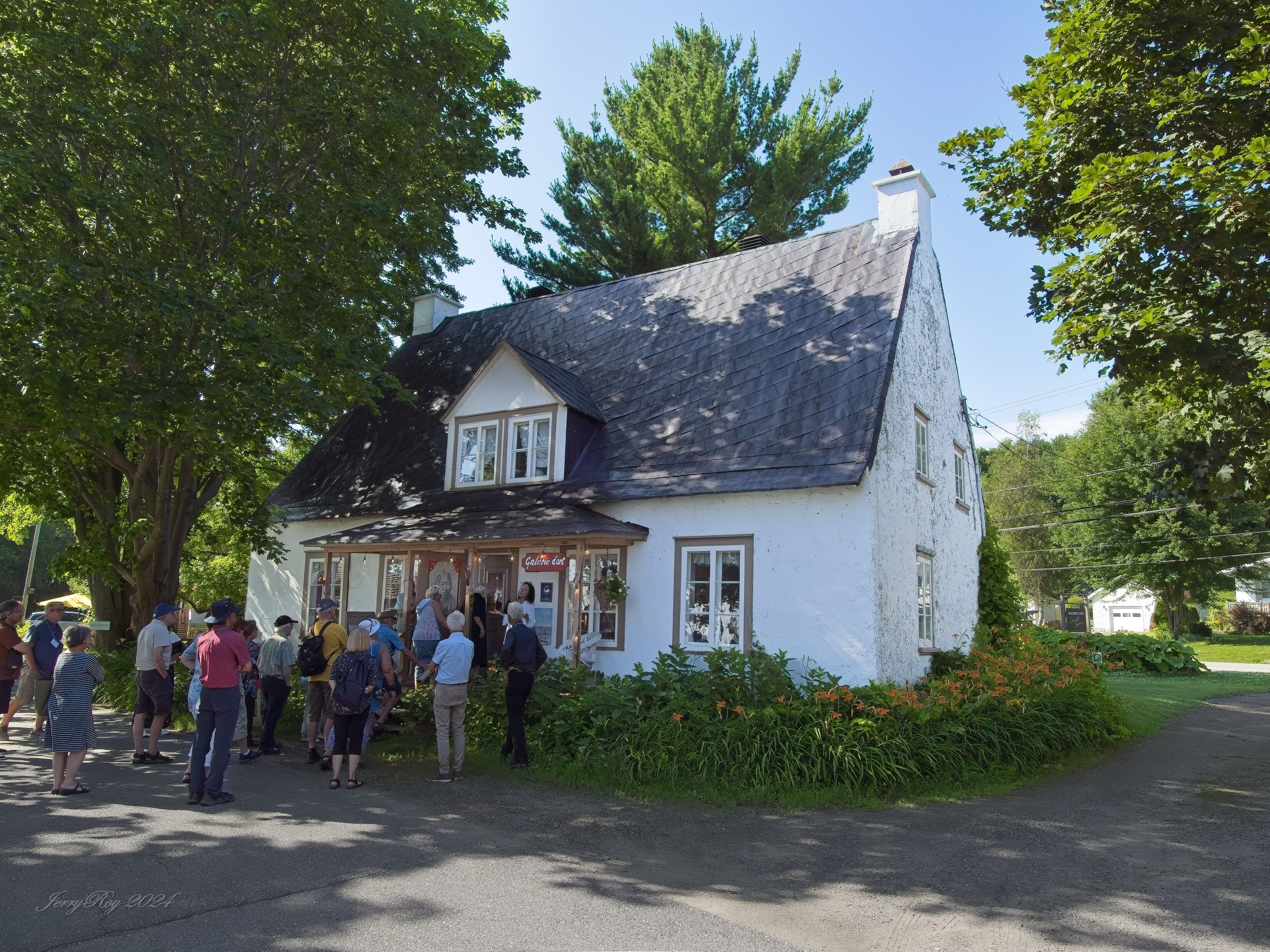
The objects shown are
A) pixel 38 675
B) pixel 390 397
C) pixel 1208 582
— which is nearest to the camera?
pixel 38 675

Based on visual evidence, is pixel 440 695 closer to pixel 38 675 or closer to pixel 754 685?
pixel 754 685

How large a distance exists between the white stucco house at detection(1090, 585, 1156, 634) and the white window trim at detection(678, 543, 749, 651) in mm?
56640

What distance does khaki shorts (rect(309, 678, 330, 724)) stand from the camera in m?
10.9

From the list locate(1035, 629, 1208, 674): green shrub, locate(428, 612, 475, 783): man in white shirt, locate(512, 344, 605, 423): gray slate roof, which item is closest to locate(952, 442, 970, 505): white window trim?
locate(512, 344, 605, 423): gray slate roof

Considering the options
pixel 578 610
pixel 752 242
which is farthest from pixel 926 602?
pixel 752 242

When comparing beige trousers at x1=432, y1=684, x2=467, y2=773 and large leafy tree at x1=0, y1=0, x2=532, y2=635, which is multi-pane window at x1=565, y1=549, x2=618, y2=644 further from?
large leafy tree at x1=0, y1=0, x2=532, y2=635

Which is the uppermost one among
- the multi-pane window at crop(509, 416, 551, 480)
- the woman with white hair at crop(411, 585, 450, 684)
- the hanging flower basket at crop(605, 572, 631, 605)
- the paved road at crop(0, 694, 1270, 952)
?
the multi-pane window at crop(509, 416, 551, 480)

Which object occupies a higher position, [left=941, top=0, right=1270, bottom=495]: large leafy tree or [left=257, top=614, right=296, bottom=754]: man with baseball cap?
[left=941, top=0, right=1270, bottom=495]: large leafy tree

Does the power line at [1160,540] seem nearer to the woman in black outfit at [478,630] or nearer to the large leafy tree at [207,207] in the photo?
the woman in black outfit at [478,630]

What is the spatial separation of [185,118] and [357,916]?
1187cm

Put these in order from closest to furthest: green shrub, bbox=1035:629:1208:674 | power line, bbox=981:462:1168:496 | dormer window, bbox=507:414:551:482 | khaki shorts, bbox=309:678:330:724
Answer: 1. khaki shorts, bbox=309:678:330:724
2. dormer window, bbox=507:414:551:482
3. green shrub, bbox=1035:629:1208:674
4. power line, bbox=981:462:1168:496

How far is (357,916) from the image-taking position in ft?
17.9

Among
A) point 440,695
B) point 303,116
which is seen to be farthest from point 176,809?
point 303,116

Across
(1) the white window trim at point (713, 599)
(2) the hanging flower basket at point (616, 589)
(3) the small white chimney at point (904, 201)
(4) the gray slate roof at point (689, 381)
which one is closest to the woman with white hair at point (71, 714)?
(2) the hanging flower basket at point (616, 589)
